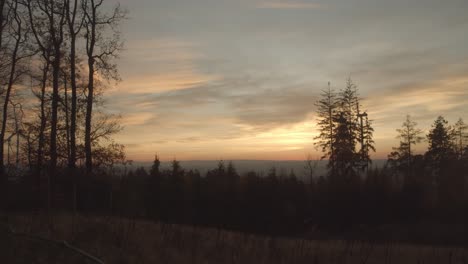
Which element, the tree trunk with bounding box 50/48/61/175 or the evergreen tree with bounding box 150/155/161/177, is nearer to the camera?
the tree trunk with bounding box 50/48/61/175

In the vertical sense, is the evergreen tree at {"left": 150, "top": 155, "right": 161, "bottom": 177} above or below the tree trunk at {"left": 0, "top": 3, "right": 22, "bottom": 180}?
below

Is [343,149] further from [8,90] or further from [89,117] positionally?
[8,90]

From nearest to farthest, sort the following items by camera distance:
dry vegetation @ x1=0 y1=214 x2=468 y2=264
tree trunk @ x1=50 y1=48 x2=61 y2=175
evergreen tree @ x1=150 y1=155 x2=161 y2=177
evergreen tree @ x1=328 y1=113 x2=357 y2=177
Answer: dry vegetation @ x1=0 y1=214 x2=468 y2=264 < tree trunk @ x1=50 y1=48 x2=61 y2=175 < evergreen tree @ x1=150 y1=155 x2=161 y2=177 < evergreen tree @ x1=328 y1=113 x2=357 y2=177

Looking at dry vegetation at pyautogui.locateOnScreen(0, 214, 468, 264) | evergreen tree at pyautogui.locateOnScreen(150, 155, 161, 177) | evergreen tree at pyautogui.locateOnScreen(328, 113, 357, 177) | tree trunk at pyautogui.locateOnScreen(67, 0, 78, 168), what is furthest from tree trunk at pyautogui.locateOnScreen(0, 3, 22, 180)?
evergreen tree at pyautogui.locateOnScreen(328, 113, 357, 177)

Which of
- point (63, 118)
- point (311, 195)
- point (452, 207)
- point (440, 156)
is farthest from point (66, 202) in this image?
point (440, 156)

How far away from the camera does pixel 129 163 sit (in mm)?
22938

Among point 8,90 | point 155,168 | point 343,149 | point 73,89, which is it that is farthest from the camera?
point 343,149

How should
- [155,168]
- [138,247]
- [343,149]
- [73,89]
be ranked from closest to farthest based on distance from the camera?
[138,247]
[73,89]
[155,168]
[343,149]

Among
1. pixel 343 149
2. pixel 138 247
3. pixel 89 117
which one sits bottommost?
pixel 138 247

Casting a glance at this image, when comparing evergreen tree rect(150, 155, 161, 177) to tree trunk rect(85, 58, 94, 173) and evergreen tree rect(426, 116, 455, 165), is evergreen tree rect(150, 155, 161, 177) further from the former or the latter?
evergreen tree rect(426, 116, 455, 165)

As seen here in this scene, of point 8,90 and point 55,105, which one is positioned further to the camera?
point 8,90

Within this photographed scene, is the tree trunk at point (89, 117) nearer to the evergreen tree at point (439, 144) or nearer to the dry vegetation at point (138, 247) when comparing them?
the dry vegetation at point (138, 247)

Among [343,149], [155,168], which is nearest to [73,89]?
[155,168]

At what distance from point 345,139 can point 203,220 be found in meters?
21.5
